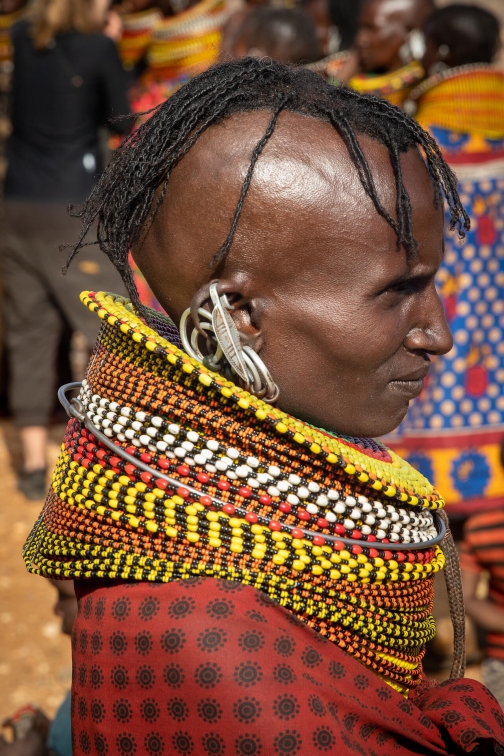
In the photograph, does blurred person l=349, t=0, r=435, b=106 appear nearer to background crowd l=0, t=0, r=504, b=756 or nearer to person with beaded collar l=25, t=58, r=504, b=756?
background crowd l=0, t=0, r=504, b=756

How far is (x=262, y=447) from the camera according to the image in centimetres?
131

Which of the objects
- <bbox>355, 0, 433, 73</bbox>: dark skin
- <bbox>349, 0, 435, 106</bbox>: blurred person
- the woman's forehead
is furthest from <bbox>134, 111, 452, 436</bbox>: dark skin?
<bbox>355, 0, 433, 73</bbox>: dark skin

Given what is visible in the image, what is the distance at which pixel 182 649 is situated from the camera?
3.96 feet

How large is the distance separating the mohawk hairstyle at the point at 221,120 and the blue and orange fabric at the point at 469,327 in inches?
104

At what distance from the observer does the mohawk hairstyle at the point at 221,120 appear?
1.32m

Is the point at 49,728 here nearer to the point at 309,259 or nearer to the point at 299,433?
the point at 299,433

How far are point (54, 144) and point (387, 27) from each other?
2106mm

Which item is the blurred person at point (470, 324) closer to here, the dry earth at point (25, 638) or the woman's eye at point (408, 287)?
Result: the dry earth at point (25, 638)

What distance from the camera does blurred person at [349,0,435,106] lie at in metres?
4.92

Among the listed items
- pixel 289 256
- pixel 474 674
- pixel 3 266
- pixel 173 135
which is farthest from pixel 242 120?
pixel 3 266

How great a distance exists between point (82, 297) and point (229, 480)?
0.48 metres

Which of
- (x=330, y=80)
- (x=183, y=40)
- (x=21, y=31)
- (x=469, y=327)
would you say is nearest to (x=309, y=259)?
(x=330, y=80)

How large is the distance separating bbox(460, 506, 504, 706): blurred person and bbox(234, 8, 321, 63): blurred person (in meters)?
2.64

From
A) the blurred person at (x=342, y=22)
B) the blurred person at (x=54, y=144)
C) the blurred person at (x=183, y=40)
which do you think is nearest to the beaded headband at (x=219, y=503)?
the blurred person at (x=54, y=144)
